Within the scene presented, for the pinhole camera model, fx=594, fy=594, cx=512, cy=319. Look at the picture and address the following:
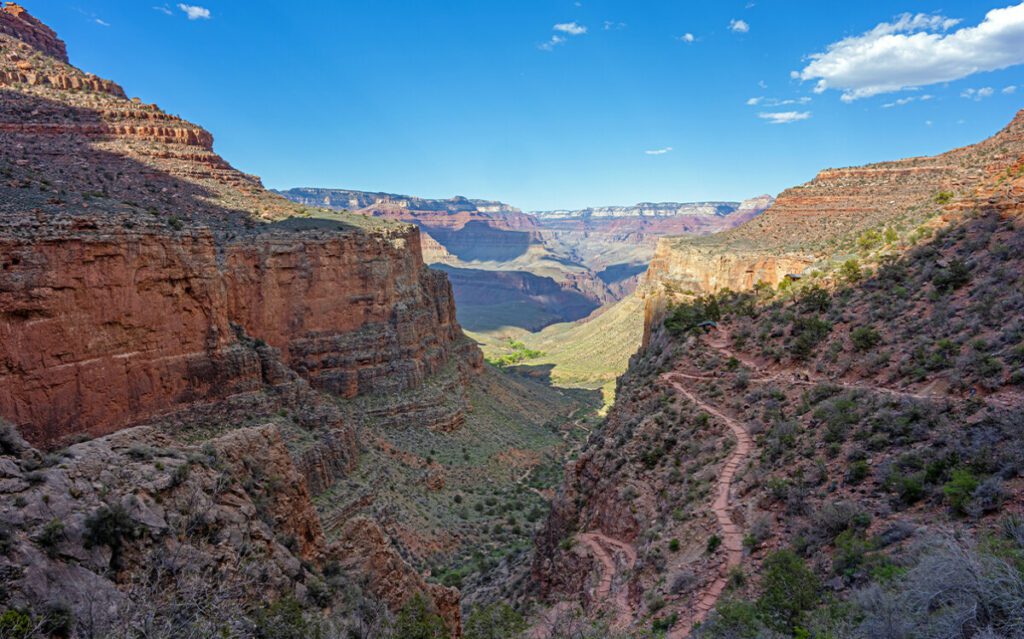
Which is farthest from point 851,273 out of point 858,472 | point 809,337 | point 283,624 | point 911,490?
point 283,624

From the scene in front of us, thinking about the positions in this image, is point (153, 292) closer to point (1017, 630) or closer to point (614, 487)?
point (614, 487)

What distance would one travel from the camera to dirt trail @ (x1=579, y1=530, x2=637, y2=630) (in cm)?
1692

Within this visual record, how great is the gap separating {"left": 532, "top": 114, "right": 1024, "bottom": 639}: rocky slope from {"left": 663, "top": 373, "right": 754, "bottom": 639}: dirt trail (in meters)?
0.06

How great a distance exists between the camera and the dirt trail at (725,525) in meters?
14.6

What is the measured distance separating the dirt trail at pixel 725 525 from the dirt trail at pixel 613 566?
6.43ft

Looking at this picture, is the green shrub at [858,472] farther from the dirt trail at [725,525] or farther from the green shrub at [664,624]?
the green shrub at [664,624]

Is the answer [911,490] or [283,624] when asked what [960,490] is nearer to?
[911,490]

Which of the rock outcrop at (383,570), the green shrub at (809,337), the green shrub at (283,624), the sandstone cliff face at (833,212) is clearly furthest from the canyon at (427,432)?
the sandstone cliff face at (833,212)

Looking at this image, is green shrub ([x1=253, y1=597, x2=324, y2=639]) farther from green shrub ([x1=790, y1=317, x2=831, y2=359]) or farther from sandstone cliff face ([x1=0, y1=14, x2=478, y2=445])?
green shrub ([x1=790, y1=317, x2=831, y2=359])

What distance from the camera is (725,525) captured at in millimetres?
18125

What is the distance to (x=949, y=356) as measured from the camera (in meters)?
20.2

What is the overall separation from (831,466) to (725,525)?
359 centimetres

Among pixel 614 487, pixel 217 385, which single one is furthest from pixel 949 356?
pixel 217 385

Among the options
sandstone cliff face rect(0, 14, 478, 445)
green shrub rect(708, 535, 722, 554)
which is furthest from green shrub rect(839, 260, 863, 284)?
sandstone cliff face rect(0, 14, 478, 445)
